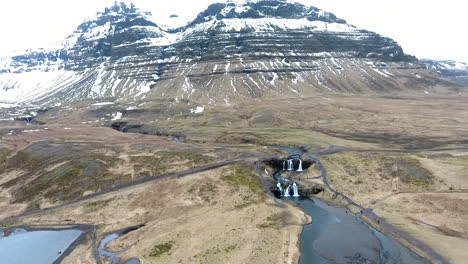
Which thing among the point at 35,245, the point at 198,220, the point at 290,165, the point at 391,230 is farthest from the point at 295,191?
the point at 35,245

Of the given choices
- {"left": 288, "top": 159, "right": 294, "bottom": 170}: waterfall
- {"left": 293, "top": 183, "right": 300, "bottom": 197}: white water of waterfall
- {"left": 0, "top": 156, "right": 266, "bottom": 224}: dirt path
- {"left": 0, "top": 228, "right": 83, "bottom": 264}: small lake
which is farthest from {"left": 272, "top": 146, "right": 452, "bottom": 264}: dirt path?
{"left": 0, "top": 228, "right": 83, "bottom": 264}: small lake

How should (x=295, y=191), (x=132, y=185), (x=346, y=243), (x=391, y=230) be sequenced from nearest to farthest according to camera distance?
(x=346, y=243) → (x=391, y=230) → (x=295, y=191) → (x=132, y=185)

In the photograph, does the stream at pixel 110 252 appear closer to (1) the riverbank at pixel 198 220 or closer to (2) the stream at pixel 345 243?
(1) the riverbank at pixel 198 220

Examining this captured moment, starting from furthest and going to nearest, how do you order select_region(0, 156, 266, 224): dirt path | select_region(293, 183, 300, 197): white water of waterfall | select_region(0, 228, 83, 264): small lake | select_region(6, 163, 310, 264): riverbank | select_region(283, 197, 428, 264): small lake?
select_region(293, 183, 300, 197): white water of waterfall < select_region(0, 156, 266, 224): dirt path < select_region(0, 228, 83, 264): small lake < select_region(6, 163, 310, 264): riverbank < select_region(283, 197, 428, 264): small lake

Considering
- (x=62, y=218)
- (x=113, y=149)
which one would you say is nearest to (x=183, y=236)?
(x=62, y=218)

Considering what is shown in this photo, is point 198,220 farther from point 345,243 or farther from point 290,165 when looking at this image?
point 290,165

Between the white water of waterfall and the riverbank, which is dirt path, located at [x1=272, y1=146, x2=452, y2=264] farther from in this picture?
the riverbank

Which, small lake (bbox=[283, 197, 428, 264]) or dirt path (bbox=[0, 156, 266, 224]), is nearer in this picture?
small lake (bbox=[283, 197, 428, 264])
